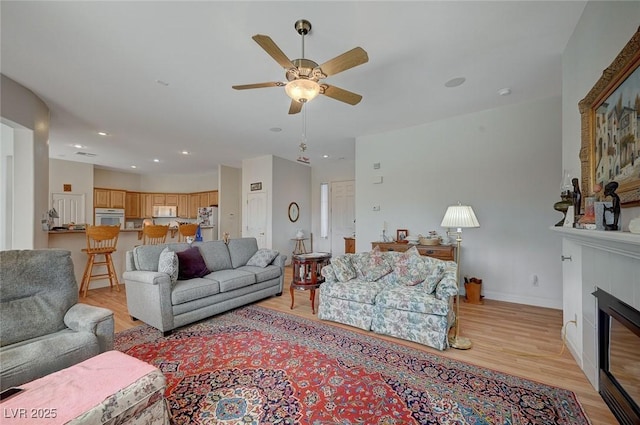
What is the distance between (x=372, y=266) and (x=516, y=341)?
1.62m

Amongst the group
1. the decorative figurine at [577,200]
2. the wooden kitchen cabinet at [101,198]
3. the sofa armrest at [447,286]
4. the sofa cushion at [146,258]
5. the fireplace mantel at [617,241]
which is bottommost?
the sofa armrest at [447,286]

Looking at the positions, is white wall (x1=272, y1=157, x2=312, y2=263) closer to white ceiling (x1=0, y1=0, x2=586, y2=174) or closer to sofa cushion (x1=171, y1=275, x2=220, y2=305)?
white ceiling (x1=0, y1=0, x2=586, y2=174)

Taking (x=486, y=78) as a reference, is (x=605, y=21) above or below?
below

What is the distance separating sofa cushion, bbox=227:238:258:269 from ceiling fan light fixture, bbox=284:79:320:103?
9.16 feet

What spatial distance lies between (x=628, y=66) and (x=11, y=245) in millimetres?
6062

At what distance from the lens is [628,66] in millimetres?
1527

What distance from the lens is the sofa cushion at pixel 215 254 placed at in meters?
3.86

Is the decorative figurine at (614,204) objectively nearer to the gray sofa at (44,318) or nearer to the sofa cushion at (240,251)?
the gray sofa at (44,318)

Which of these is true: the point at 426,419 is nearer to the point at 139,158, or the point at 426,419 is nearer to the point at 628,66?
the point at 628,66

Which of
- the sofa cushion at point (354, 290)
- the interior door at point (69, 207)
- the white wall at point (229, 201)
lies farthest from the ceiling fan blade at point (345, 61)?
the interior door at point (69, 207)

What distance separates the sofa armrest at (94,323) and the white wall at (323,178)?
5.87 meters

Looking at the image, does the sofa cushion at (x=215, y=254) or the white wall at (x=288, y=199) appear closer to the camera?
the sofa cushion at (x=215, y=254)

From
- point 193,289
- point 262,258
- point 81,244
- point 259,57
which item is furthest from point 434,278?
point 81,244

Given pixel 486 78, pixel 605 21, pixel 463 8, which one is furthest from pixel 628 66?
pixel 486 78
